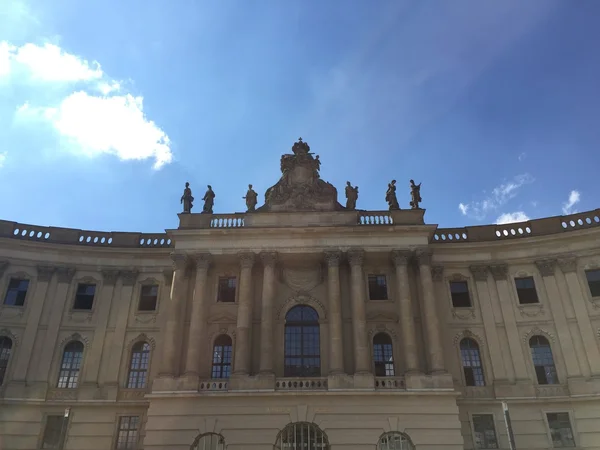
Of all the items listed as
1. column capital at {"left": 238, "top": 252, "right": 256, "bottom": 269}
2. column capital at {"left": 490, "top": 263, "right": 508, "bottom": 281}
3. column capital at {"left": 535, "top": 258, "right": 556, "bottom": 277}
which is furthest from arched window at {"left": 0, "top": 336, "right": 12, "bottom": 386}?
column capital at {"left": 535, "top": 258, "right": 556, "bottom": 277}

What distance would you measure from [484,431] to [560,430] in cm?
441

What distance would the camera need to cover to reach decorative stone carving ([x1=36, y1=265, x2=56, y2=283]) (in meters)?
34.8

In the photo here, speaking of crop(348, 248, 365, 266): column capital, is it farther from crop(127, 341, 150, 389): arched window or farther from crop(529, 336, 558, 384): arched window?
crop(127, 341, 150, 389): arched window

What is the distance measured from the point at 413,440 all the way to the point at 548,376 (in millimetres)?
10706

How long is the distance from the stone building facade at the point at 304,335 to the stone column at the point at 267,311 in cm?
9

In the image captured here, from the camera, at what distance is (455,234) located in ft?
120

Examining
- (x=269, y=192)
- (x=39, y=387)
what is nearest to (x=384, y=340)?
(x=269, y=192)

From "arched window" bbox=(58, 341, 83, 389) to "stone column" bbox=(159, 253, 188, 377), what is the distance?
21.9 ft

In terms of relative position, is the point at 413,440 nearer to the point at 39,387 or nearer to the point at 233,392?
the point at 233,392

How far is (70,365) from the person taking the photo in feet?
109

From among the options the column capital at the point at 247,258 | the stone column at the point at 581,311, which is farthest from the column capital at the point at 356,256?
the stone column at the point at 581,311

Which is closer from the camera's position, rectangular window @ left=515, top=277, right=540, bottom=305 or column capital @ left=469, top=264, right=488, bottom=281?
rectangular window @ left=515, top=277, right=540, bottom=305

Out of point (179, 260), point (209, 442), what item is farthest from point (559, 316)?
point (179, 260)

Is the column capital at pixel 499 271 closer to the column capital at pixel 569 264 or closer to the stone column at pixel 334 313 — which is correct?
the column capital at pixel 569 264
